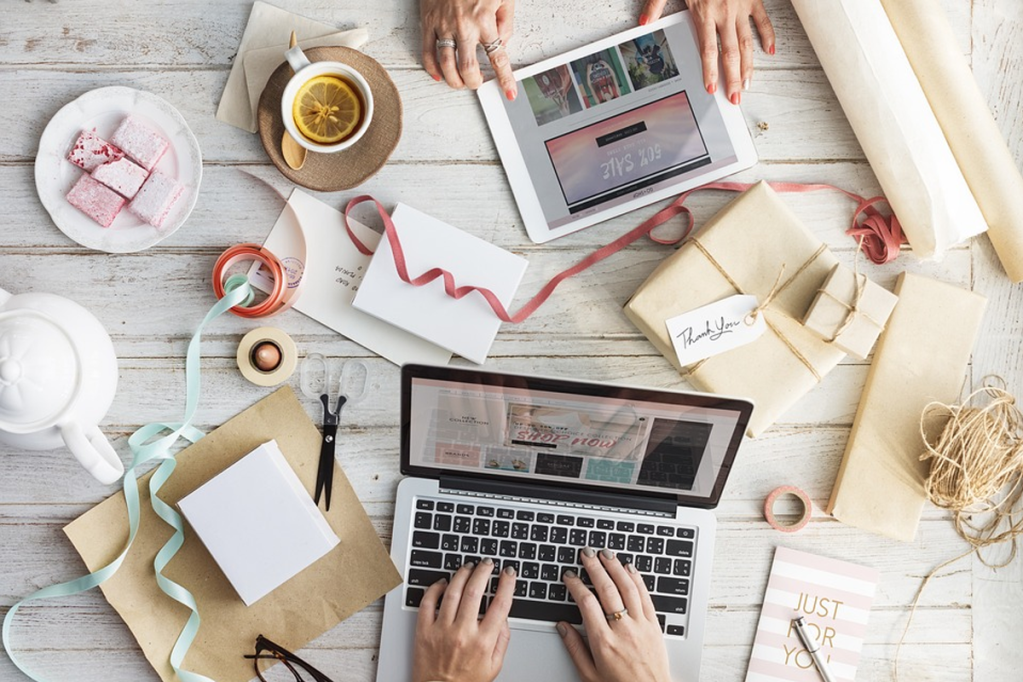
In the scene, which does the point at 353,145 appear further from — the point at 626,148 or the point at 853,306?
the point at 853,306

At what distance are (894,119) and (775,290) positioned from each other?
242 mm

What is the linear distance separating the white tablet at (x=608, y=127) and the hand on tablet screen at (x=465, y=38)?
25 mm

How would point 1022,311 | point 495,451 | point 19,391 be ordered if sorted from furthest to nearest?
point 1022,311
point 495,451
point 19,391

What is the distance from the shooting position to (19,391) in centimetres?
78

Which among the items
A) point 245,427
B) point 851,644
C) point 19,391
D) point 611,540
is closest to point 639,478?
point 611,540

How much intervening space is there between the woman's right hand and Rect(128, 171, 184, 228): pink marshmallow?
25.5 inches

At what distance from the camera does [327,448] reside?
0.94m

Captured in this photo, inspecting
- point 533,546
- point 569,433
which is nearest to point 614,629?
point 533,546

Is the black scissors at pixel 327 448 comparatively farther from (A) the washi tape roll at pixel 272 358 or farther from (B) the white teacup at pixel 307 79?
(B) the white teacup at pixel 307 79

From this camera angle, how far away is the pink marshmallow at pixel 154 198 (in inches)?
35.7

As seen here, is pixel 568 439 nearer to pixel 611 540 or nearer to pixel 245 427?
pixel 611 540

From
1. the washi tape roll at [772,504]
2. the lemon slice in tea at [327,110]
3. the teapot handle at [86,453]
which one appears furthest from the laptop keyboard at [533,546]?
the lemon slice in tea at [327,110]

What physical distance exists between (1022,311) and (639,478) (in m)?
0.55

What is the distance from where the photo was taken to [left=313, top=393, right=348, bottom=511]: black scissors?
0.94m
